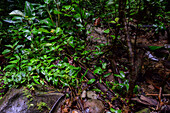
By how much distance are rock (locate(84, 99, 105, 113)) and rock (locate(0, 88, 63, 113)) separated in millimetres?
503

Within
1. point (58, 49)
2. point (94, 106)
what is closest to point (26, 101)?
point (94, 106)

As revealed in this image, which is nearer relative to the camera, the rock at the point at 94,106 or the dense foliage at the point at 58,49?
the rock at the point at 94,106

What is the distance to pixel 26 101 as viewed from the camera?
1512 mm

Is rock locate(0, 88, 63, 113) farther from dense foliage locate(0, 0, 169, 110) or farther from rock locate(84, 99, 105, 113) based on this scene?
rock locate(84, 99, 105, 113)

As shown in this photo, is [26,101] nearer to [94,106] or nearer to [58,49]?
[94,106]

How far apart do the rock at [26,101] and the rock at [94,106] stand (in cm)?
50

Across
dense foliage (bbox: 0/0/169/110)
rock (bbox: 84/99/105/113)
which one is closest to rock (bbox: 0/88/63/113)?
Answer: dense foliage (bbox: 0/0/169/110)

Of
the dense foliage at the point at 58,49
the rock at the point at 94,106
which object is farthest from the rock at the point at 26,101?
the rock at the point at 94,106

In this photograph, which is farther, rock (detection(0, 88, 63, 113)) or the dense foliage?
the dense foliage

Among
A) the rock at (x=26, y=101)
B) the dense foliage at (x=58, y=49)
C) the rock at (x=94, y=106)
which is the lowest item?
the rock at (x=94, y=106)

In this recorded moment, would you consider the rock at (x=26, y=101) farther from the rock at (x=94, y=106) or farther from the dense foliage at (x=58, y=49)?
the rock at (x=94, y=106)

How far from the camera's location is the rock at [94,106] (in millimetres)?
1496

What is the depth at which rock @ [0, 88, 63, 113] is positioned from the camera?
55.7 inches

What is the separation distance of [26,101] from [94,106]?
3.60 ft
